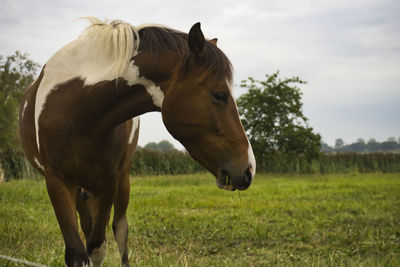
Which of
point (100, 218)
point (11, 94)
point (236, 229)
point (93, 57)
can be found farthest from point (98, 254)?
point (11, 94)

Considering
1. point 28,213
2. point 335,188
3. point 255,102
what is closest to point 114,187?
point 28,213

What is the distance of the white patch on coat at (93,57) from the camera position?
223 centimetres

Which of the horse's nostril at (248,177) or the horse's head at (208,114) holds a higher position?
the horse's head at (208,114)

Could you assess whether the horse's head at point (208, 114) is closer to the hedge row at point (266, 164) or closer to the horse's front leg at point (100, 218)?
the horse's front leg at point (100, 218)

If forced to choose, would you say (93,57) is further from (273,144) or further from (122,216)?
(273,144)

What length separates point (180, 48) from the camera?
2170 millimetres

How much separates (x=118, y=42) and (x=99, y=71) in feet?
0.81

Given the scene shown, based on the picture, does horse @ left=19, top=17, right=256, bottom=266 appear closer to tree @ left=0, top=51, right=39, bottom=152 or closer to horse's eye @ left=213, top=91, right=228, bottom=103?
horse's eye @ left=213, top=91, right=228, bottom=103

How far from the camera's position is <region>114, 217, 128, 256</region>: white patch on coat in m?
3.47

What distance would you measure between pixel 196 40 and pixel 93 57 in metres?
0.85

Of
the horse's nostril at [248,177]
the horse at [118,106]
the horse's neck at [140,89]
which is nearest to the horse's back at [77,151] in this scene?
the horse at [118,106]

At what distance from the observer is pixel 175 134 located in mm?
2096

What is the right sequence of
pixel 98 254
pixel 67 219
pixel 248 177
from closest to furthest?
pixel 248 177
pixel 67 219
pixel 98 254

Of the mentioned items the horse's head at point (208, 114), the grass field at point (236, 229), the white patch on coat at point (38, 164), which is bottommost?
the grass field at point (236, 229)
